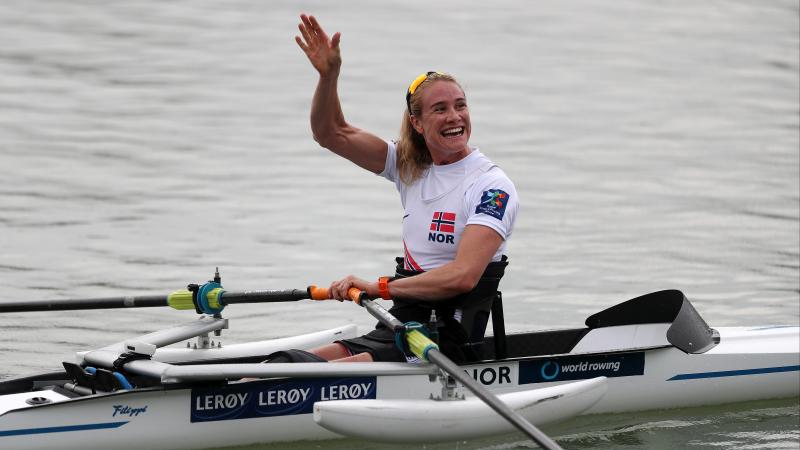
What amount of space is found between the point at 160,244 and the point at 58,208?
151 centimetres

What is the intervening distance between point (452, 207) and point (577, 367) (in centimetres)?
129

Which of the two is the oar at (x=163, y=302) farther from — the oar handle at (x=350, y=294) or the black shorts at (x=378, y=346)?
the black shorts at (x=378, y=346)

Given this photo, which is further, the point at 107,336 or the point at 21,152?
the point at 21,152

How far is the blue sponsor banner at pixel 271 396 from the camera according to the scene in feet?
25.4

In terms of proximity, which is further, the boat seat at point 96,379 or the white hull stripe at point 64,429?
the boat seat at point 96,379

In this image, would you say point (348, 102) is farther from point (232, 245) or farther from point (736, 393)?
point (736, 393)

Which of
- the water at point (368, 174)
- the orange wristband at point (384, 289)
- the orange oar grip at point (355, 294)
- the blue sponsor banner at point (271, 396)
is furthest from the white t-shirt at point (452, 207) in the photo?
the water at point (368, 174)

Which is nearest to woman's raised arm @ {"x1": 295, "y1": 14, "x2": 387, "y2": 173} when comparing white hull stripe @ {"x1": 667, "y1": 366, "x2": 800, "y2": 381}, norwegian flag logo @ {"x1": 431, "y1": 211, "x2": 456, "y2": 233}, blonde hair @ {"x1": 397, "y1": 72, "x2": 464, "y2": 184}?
blonde hair @ {"x1": 397, "y1": 72, "x2": 464, "y2": 184}

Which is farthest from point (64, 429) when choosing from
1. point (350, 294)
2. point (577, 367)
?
point (577, 367)

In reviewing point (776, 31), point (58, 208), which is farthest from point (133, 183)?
point (776, 31)

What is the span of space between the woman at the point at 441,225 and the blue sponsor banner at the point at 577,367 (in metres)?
0.44

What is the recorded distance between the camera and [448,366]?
737 centimetres

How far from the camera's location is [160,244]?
515 inches

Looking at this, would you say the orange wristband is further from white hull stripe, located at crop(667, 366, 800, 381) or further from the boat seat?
white hull stripe, located at crop(667, 366, 800, 381)
